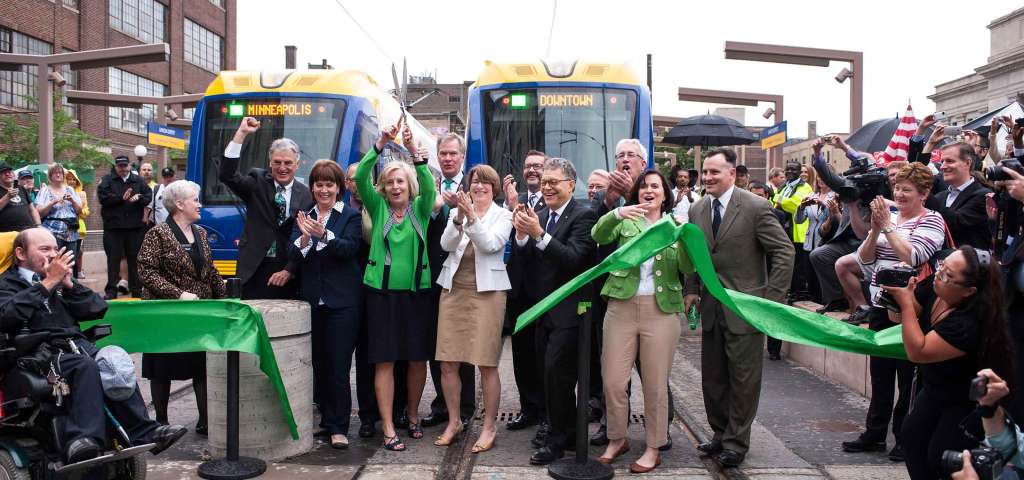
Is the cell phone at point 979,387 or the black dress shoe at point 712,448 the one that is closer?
the cell phone at point 979,387

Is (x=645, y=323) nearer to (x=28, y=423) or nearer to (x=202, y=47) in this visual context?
(x=28, y=423)

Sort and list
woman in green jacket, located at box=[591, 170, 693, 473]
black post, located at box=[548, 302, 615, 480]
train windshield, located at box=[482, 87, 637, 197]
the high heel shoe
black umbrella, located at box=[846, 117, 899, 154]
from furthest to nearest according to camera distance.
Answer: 1. train windshield, located at box=[482, 87, 637, 197]
2. black umbrella, located at box=[846, 117, 899, 154]
3. the high heel shoe
4. woman in green jacket, located at box=[591, 170, 693, 473]
5. black post, located at box=[548, 302, 615, 480]

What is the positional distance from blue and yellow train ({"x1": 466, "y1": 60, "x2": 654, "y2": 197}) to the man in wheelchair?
6.93 meters

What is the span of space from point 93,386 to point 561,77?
26.8 feet

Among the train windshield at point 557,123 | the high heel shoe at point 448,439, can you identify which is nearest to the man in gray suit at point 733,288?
the high heel shoe at point 448,439

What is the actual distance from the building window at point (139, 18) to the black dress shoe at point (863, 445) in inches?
1477

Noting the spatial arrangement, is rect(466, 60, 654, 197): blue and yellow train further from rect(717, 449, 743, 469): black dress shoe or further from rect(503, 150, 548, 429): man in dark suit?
rect(717, 449, 743, 469): black dress shoe

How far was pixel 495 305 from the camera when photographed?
19.2 ft

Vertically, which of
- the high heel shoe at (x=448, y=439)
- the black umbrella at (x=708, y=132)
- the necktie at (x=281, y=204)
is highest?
the black umbrella at (x=708, y=132)

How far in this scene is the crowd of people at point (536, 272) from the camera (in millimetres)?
5418

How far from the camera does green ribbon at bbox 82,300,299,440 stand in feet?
17.6

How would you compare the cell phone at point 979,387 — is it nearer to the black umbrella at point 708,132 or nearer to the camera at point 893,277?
the camera at point 893,277

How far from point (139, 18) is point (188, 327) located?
37.9m

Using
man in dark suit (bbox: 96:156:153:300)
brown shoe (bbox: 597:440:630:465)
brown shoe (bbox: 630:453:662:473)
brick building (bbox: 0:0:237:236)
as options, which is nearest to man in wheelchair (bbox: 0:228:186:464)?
brown shoe (bbox: 597:440:630:465)
